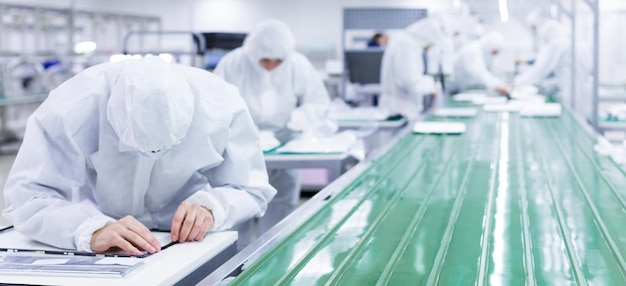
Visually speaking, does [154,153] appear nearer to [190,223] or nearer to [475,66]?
[190,223]

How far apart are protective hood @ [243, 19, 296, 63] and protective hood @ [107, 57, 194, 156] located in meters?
1.81

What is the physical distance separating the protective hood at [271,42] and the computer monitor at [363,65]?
3899 mm

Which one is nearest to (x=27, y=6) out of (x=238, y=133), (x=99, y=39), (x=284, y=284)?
(x=99, y=39)

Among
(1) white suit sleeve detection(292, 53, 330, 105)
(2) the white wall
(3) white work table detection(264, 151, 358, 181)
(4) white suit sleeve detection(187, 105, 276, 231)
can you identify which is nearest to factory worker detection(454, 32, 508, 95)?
(1) white suit sleeve detection(292, 53, 330, 105)

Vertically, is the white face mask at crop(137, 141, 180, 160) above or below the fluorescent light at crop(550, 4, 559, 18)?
below

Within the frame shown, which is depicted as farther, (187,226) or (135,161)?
(135,161)

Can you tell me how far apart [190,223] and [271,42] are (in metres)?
1.93

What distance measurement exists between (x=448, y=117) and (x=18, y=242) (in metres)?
3.27

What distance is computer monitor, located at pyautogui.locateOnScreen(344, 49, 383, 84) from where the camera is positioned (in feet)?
24.2

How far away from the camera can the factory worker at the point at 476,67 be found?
6.54 meters

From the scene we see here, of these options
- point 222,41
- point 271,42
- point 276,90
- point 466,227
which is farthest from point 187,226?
point 222,41

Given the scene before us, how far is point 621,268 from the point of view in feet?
4.63

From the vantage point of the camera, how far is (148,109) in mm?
1520

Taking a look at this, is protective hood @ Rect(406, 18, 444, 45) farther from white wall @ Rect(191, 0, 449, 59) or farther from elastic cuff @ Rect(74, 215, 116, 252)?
white wall @ Rect(191, 0, 449, 59)
